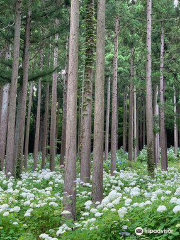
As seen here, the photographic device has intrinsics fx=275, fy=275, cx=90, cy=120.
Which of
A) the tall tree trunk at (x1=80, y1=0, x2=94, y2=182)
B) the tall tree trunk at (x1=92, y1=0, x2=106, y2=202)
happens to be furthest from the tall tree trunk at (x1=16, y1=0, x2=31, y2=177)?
the tall tree trunk at (x1=92, y1=0, x2=106, y2=202)

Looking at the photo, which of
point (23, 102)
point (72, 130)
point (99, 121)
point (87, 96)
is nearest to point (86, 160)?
point (87, 96)

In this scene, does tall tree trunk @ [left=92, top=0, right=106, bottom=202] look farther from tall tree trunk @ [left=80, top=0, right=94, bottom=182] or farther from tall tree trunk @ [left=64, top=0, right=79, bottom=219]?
tall tree trunk @ [left=80, top=0, right=94, bottom=182]

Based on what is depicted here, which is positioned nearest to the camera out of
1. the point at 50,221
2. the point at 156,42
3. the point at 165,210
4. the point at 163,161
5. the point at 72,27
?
the point at 165,210

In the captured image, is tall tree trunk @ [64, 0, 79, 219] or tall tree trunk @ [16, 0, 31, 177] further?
tall tree trunk @ [16, 0, 31, 177]

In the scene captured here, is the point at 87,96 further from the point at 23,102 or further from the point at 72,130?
the point at 23,102

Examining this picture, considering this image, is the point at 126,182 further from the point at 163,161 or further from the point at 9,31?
the point at 9,31

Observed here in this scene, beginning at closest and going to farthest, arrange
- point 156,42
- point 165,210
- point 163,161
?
point 165,210
point 163,161
point 156,42

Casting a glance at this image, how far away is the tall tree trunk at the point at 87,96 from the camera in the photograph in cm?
926

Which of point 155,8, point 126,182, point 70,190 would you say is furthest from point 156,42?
point 70,190

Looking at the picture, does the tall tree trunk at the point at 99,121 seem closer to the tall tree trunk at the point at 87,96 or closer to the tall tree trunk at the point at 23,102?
the tall tree trunk at the point at 87,96

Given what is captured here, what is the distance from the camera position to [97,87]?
288 inches

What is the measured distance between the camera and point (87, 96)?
928cm

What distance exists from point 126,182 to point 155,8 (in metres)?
10.6

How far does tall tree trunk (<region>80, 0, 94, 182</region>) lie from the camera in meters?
9.26
